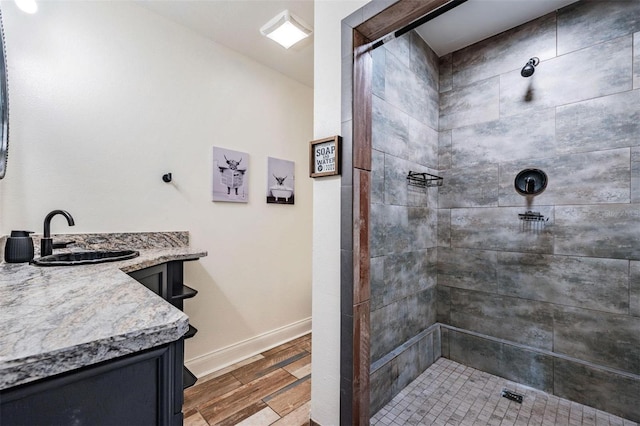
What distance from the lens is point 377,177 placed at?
1.91 m

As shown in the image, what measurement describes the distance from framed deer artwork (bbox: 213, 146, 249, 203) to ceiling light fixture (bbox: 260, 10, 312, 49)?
95 cm

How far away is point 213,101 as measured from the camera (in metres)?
2.36

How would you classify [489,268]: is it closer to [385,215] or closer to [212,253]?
[385,215]

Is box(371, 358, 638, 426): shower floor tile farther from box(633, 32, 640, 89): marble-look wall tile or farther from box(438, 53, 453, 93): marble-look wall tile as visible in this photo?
box(438, 53, 453, 93): marble-look wall tile

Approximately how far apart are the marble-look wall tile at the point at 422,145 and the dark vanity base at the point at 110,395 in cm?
203

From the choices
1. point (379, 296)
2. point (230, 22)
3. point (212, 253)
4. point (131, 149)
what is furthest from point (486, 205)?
point (131, 149)

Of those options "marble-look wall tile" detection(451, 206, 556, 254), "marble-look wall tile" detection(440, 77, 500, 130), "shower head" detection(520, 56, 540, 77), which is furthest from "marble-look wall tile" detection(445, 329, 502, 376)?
"shower head" detection(520, 56, 540, 77)

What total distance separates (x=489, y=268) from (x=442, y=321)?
635 mm

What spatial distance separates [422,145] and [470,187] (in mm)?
545

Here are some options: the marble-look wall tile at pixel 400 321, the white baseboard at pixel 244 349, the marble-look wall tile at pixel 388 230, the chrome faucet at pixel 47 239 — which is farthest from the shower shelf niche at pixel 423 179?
the chrome faucet at pixel 47 239

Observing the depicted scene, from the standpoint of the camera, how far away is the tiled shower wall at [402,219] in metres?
1.91

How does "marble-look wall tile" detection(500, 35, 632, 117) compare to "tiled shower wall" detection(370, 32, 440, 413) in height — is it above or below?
above

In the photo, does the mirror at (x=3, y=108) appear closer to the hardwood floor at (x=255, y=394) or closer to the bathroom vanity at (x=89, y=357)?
the bathroom vanity at (x=89, y=357)

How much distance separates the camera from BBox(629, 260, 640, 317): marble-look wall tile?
1.75m
